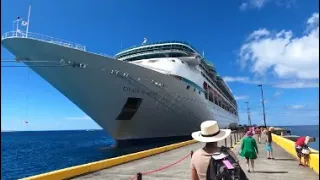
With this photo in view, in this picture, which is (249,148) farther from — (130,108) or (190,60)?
(190,60)

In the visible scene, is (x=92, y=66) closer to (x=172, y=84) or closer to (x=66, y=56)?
(x=66, y=56)

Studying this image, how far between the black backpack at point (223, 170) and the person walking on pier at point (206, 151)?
0.05m

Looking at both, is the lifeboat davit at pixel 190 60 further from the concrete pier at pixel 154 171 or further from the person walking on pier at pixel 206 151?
the person walking on pier at pixel 206 151

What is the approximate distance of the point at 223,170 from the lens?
10.3ft

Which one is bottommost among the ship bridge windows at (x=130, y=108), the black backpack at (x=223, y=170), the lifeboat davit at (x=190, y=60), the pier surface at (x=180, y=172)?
the pier surface at (x=180, y=172)

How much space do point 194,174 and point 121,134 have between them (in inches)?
1051

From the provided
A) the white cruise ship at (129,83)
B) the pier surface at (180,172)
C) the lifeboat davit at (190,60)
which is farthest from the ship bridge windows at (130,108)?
the pier surface at (180,172)

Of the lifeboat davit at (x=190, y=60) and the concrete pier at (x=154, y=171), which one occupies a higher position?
the lifeboat davit at (x=190, y=60)

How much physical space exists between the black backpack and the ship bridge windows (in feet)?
82.9

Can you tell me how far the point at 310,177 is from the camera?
944 cm

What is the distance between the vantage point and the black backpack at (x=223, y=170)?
3.11 m

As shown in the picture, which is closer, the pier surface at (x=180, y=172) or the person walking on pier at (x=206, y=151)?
the person walking on pier at (x=206, y=151)

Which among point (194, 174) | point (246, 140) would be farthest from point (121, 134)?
point (194, 174)

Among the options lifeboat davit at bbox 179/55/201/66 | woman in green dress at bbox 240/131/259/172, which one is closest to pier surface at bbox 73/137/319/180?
woman in green dress at bbox 240/131/259/172
